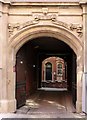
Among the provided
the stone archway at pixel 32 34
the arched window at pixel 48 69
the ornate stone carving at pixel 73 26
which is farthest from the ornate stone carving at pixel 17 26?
the arched window at pixel 48 69

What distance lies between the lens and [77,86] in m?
13.7

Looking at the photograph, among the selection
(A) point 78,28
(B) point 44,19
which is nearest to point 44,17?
(B) point 44,19

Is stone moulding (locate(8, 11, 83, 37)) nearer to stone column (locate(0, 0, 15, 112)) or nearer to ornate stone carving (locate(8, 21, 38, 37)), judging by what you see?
ornate stone carving (locate(8, 21, 38, 37))

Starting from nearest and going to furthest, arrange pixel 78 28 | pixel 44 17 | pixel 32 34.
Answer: pixel 78 28
pixel 44 17
pixel 32 34

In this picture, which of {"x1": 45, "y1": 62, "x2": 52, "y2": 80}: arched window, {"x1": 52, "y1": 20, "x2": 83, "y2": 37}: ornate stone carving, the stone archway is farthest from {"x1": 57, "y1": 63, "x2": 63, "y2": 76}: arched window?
{"x1": 52, "y1": 20, "x2": 83, "y2": 37}: ornate stone carving

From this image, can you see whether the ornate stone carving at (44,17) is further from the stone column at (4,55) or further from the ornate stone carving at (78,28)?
the stone column at (4,55)

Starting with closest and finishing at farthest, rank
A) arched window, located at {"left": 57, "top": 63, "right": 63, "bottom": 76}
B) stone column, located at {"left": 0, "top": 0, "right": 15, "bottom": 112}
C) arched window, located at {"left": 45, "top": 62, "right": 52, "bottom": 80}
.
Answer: stone column, located at {"left": 0, "top": 0, "right": 15, "bottom": 112} → arched window, located at {"left": 45, "top": 62, "right": 52, "bottom": 80} → arched window, located at {"left": 57, "top": 63, "right": 63, "bottom": 76}

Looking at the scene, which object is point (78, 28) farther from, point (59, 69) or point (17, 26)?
point (59, 69)

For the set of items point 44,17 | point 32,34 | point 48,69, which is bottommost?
point 48,69

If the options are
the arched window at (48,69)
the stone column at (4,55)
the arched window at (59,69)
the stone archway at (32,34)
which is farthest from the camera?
the arched window at (59,69)

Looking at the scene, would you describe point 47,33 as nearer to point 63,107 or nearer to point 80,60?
point 80,60

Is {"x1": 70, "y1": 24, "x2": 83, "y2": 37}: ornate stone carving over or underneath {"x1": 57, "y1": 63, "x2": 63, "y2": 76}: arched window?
over

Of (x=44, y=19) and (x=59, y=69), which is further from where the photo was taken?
(x=59, y=69)

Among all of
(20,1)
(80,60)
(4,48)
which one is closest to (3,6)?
(20,1)
